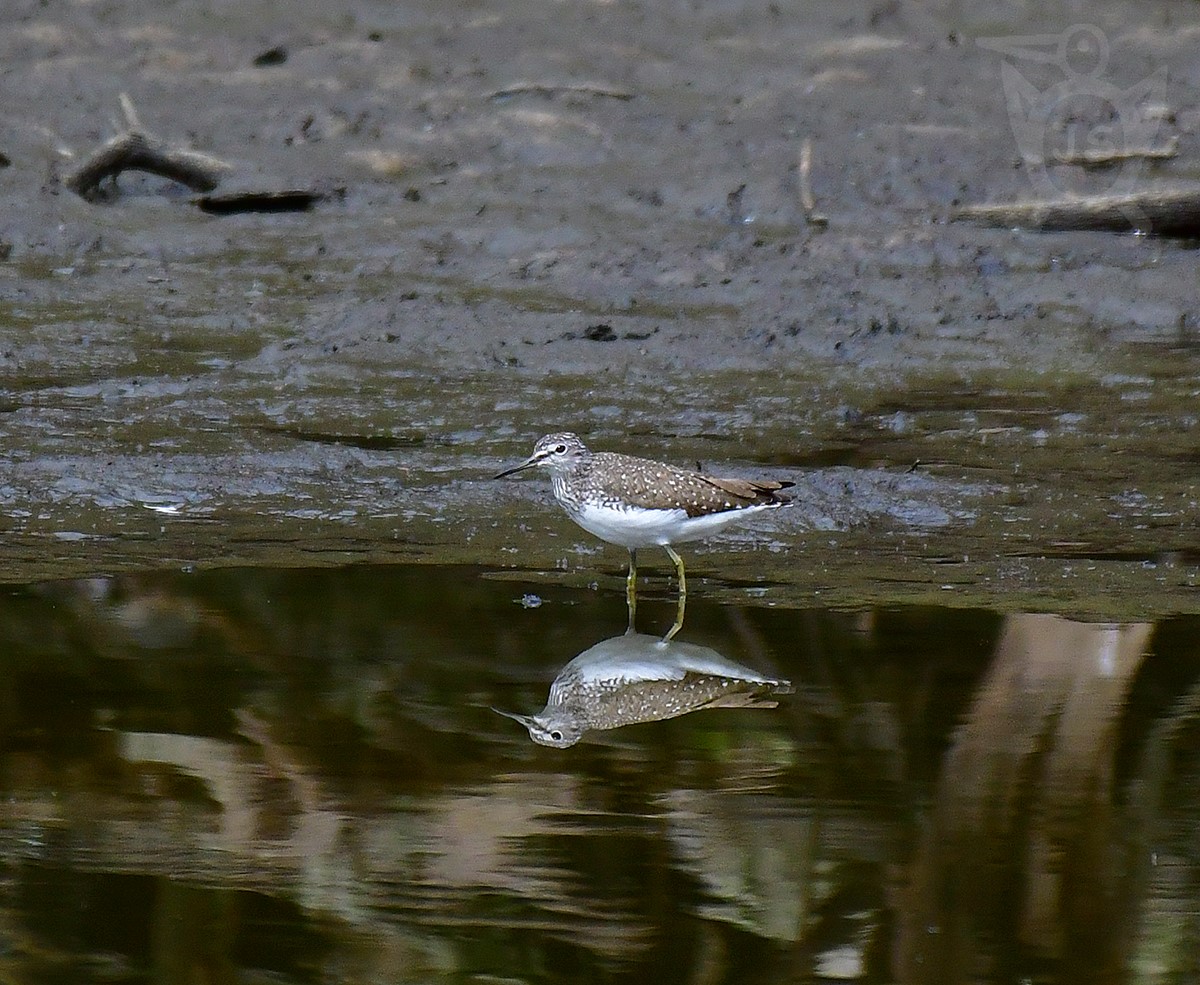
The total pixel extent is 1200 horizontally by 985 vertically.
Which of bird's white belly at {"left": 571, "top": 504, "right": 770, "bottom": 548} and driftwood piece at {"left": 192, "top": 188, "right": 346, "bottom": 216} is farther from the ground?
driftwood piece at {"left": 192, "top": 188, "right": 346, "bottom": 216}

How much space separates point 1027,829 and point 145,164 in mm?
9895

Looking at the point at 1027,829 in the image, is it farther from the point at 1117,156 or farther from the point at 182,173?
the point at 182,173

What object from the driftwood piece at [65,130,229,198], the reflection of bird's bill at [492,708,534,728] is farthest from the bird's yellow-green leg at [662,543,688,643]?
the driftwood piece at [65,130,229,198]

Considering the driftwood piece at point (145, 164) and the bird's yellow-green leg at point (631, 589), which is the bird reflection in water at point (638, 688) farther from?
the driftwood piece at point (145, 164)

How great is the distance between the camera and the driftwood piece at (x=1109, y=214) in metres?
13.2

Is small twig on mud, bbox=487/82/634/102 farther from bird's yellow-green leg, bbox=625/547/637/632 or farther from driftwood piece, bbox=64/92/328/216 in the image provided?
bird's yellow-green leg, bbox=625/547/637/632

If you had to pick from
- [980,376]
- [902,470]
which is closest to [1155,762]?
[902,470]

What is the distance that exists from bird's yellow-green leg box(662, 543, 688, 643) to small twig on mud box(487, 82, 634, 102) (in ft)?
22.0

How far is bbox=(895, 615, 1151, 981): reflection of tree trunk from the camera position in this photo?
5156 mm

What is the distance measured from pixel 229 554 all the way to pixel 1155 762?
4462 millimetres

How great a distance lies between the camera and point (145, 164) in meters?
14.0

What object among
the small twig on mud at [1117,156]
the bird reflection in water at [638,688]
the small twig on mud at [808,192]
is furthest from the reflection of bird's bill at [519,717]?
the small twig on mud at [1117,156]

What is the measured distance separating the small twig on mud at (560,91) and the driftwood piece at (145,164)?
236 cm

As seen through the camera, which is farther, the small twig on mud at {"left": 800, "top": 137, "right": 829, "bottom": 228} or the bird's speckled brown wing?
the small twig on mud at {"left": 800, "top": 137, "right": 829, "bottom": 228}
